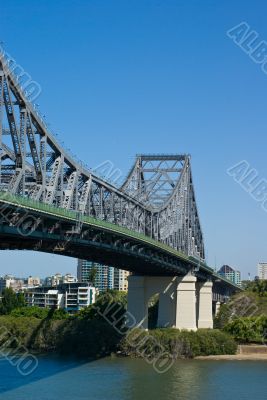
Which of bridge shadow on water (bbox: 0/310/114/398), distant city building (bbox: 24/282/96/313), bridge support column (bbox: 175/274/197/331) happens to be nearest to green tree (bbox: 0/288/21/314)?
distant city building (bbox: 24/282/96/313)

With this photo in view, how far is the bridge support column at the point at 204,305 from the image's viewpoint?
6538 cm

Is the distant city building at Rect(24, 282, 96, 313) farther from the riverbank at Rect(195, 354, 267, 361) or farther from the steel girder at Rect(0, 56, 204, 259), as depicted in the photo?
the riverbank at Rect(195, 354, 267, 361)

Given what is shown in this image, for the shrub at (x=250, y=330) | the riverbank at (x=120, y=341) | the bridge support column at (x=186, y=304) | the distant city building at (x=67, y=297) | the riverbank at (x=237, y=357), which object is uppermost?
the distant city building at (x=67, y=297)

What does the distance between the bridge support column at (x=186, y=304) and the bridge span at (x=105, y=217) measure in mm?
79

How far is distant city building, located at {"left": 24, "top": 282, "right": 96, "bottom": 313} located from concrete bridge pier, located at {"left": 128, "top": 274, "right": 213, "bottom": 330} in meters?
52.7

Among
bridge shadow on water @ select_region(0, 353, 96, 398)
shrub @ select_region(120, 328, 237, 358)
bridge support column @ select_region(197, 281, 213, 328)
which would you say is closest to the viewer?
bridge shadow on water @ select_region(0, 353, 96, 398)

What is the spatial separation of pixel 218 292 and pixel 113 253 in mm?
51669

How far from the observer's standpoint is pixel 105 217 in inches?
1628

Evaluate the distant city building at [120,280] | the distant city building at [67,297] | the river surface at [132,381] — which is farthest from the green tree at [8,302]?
the distant city building at [120,280]

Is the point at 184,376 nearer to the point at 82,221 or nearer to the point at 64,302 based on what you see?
the point at 82,221

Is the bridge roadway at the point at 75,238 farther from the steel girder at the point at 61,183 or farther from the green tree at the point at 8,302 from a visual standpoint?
the green tree at the point at 8,302

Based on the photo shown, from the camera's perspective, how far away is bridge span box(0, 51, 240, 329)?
2783 centimetres

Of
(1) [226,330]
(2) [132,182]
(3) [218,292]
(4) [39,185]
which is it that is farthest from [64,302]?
(4) [39,185]

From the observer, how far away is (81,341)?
5241 cm
